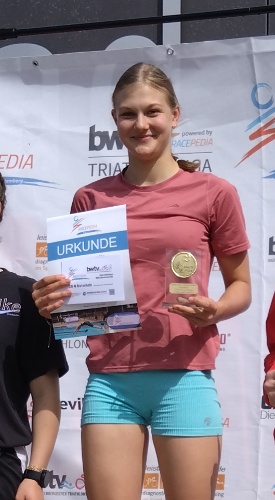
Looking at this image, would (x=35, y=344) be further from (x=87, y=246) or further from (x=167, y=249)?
(x=167, y=249)

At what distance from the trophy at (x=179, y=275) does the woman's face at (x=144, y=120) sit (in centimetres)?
37

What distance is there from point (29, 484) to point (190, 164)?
1.10 m

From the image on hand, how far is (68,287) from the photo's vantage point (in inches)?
91.6

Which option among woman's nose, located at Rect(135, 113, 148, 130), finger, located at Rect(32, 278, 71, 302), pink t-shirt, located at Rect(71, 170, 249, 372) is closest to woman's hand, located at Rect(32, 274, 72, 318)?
finger, located at Rect(32, 278, 71, 302)

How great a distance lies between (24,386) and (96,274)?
1.29 ft

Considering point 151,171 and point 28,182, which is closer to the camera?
point 151,171

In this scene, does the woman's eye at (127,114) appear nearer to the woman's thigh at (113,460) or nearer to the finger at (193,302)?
the finger at (193,302)

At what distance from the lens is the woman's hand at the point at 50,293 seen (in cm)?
229

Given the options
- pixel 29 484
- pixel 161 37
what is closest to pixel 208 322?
pixel 29 484

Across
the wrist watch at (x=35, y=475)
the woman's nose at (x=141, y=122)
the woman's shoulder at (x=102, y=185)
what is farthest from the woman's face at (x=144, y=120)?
the wrist watch at (x=35, y=475)

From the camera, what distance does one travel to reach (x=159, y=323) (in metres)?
2.32

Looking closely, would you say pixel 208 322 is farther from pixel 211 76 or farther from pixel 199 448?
pixel 211 76

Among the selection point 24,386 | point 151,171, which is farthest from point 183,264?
point 24,386

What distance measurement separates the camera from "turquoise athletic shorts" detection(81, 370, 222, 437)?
2250 millimetres
